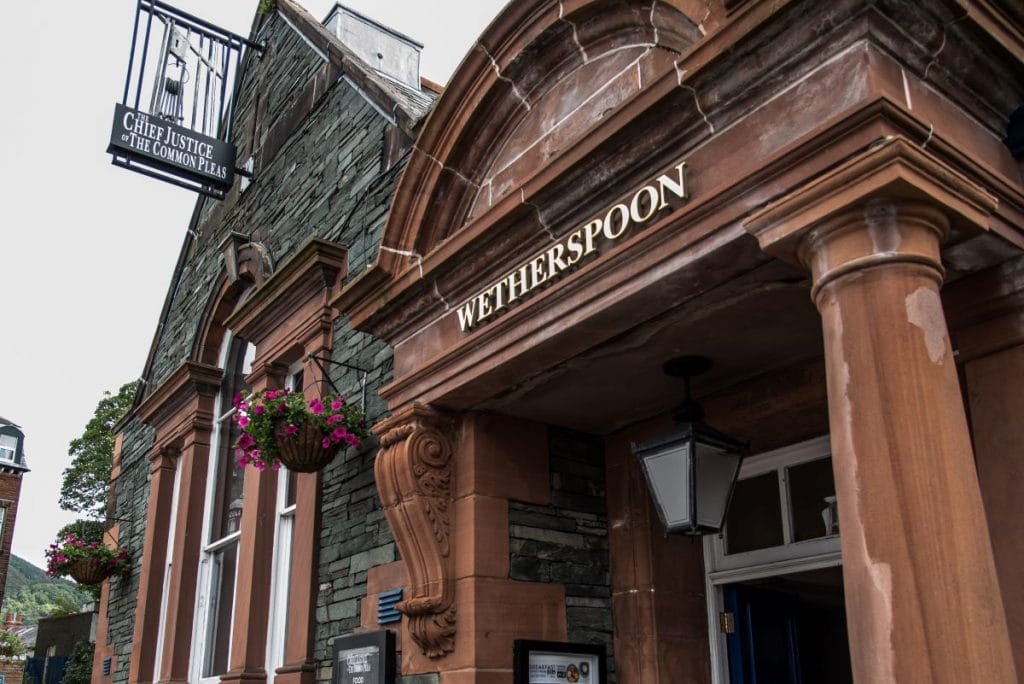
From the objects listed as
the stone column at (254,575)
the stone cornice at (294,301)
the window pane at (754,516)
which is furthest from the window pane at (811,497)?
the stone column at (254,575)

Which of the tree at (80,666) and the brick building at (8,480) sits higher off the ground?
the brick building at (8,480)

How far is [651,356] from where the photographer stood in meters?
5.01

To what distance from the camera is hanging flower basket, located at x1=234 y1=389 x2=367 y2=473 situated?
6.41m

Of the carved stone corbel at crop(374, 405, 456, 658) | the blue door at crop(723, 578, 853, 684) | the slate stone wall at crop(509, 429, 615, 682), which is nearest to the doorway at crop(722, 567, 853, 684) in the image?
the blue door at crop(723, 578, 853, 684)

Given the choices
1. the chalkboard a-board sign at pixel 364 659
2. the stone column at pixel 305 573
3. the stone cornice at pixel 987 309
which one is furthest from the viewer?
the stone column at pixel 305 573

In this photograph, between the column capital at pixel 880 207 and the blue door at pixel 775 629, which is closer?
the column capital at pixel 880 207

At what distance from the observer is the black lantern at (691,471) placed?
4.73 metres

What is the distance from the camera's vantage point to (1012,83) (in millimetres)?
3879

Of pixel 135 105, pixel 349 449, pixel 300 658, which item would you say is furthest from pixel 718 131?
pixel 135 105

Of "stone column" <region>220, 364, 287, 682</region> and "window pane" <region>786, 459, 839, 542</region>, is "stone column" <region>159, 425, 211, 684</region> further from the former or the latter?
"window pane" <region>786, 459, 839, 542</region>

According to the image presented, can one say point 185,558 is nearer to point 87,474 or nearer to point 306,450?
point 306,450

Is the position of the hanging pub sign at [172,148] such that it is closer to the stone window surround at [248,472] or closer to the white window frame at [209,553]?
the stone window surround at [248,472]

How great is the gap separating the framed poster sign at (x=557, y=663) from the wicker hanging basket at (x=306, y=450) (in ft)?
6.49

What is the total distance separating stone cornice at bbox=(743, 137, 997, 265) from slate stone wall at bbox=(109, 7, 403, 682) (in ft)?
11.2
